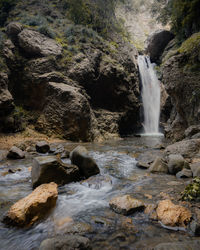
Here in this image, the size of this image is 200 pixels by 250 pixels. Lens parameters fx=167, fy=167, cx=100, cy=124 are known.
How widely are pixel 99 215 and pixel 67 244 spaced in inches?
38.6

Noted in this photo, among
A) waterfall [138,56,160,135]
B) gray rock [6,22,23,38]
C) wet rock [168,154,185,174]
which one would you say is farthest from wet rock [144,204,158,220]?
waterfall [138,56,160,135]

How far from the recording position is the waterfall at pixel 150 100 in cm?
2077

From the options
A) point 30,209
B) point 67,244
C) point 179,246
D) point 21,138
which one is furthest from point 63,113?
point 179,246

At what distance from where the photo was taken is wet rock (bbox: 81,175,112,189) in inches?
159

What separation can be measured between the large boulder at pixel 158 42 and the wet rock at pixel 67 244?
27819 millimetres

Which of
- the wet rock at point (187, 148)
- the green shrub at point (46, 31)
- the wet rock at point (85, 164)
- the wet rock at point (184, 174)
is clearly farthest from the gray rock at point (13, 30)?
the wet rock at point (184, 174)

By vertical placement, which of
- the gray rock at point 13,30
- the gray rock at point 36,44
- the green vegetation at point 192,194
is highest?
the gray rock at point 13,30

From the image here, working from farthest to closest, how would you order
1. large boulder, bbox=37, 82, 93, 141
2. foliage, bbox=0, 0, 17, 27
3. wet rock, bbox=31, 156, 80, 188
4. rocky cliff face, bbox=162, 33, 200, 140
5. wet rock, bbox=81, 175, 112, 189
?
foliage, bbox=0, 0, 17, 27 < large boulder, bbox=37, 82, 93, 141 < rocky cliff face, bbox=162, 33, 200, 140 < wet rock, bbox=81, 175, 112, 189 < wet rock, bbox=31, 156, 80, 188

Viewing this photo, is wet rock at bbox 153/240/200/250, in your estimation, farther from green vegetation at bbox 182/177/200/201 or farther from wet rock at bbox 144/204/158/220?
green vegetation at bbox 182/177/200/201

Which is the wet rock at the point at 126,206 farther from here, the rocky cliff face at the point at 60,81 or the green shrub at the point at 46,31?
the green shrub at the point at 46,31

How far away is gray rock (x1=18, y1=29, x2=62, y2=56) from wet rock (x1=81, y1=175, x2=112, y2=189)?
36.8ft

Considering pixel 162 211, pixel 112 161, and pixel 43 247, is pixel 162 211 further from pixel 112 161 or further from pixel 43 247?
pixel 112 161

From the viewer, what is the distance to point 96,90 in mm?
15312

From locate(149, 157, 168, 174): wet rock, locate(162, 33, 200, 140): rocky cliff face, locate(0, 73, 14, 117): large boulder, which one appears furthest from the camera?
locate(0, 73, 14, 117): large boulder
